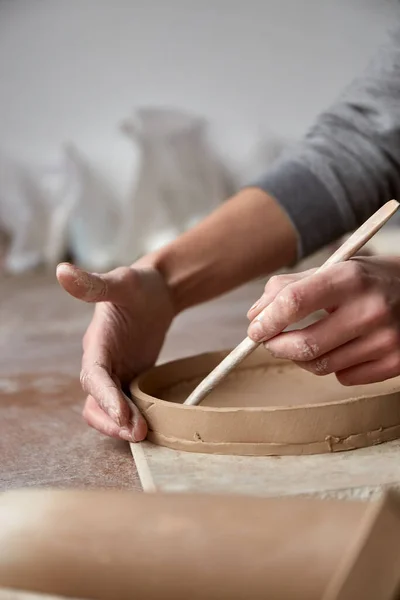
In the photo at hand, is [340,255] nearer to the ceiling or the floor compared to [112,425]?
nearer to the ceiling

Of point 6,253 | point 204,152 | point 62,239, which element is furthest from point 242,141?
point 6,253

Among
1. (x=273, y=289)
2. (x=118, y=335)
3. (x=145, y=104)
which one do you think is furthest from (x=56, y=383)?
(x=145, y=104)

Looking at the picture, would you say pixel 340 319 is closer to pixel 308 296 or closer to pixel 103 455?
pixel 308 296

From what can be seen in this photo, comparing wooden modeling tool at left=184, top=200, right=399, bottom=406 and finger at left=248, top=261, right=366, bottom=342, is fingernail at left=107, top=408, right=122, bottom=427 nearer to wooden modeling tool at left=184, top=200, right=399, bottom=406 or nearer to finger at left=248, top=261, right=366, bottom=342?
wooden modeling tool at left=184, top=200, right=399, bottom=406

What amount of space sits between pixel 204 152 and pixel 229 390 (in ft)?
9.39

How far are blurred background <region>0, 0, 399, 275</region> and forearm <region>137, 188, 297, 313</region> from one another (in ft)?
6.78

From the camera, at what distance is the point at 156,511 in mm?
640

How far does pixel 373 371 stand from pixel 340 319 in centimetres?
11

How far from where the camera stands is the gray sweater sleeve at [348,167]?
153 cm

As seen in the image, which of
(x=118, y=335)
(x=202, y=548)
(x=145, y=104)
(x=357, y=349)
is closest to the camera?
(x=202, y=548)

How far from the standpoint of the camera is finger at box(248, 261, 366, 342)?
90 cm

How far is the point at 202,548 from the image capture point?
60cm

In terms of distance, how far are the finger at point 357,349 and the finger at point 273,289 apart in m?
0.10

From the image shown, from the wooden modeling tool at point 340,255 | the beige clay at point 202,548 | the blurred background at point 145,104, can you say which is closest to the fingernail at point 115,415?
the wooden modeling tool at point 340,255
